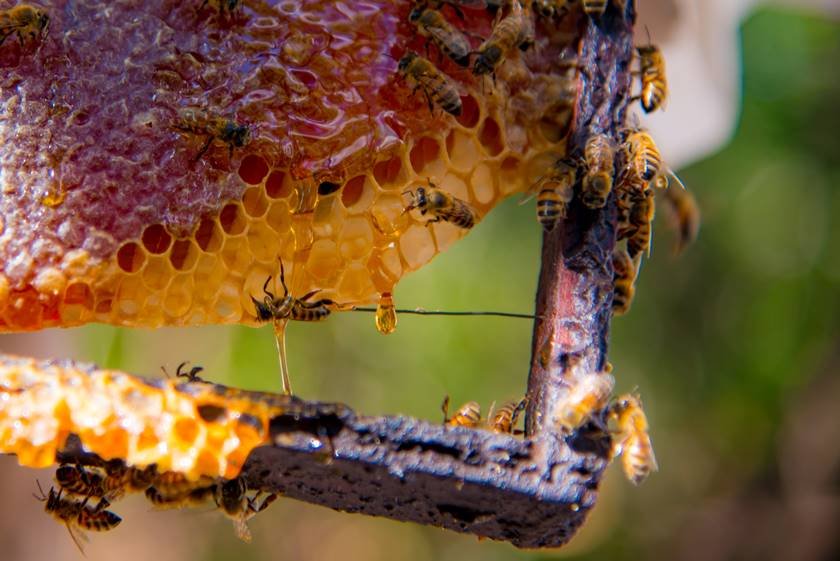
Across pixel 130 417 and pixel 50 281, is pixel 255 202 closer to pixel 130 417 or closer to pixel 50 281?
pixel 50 281

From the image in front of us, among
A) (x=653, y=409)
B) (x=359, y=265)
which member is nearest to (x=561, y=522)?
(x=359, y=265)

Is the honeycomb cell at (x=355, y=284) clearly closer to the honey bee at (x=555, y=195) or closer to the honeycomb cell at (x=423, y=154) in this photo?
the honeycomb cell at (x=423, y=154)

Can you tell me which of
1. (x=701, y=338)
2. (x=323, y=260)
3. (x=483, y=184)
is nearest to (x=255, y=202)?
(x=323, y=260)

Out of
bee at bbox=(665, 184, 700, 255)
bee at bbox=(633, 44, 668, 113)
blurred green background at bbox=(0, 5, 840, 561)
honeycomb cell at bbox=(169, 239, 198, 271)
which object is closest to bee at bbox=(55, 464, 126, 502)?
honeycomb cell at bbox=(169, 239, 198, 271)

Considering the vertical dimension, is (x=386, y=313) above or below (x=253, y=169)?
below

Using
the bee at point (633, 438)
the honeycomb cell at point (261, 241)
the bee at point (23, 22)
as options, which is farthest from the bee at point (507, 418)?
the bee at point (23, 22)

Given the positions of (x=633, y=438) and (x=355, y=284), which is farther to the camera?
(x=355, y=284)
